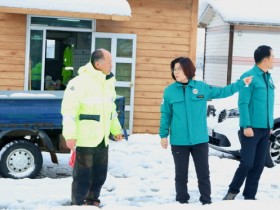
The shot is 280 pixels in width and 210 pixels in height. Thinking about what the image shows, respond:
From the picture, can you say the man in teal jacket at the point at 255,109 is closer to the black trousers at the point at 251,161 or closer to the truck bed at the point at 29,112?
the black trousers at the point at 251,161

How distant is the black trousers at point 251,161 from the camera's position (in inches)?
249

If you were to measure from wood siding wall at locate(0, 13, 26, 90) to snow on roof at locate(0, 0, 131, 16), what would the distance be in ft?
3.00

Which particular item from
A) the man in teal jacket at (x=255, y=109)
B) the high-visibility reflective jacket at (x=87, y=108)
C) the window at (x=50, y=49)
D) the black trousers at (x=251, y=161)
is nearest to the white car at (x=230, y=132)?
the black trousers at (x=251, y=161)

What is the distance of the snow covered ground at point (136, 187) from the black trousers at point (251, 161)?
0.96ft

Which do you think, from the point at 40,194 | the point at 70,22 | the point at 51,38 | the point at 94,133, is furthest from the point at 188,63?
the point at 51,38

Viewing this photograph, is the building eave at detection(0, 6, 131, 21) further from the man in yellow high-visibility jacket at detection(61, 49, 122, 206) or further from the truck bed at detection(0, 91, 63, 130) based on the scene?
the man in yellow high-visibility jacket at detection(61, 49, 122, 206)

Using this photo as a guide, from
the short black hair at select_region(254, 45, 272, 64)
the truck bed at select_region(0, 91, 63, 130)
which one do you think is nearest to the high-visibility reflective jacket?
the short black hair at select_region(254, 45, 272, 64)

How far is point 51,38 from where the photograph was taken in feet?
57.8

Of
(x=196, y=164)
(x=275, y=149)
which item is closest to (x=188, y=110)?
(x=196, y=164)

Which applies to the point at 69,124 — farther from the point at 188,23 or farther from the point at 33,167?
the point at 188,23

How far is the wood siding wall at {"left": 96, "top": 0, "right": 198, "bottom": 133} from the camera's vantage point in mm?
13188

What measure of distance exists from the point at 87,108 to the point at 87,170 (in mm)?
656

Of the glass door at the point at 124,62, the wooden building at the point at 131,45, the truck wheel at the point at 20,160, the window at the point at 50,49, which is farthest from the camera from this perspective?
the window at the point at 50,49

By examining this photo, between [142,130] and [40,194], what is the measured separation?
6.65 meters
